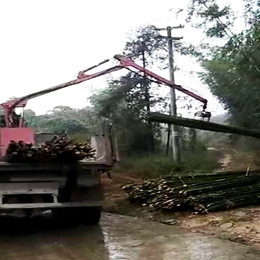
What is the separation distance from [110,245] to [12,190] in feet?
5.35

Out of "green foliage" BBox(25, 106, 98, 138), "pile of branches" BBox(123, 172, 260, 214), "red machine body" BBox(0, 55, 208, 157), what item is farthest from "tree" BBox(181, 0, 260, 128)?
"green foliage" BBox(25, 106, 98, 138)

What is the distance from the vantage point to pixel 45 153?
21.8 feet

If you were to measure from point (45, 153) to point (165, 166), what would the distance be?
258 inches

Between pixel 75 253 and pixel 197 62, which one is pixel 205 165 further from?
pixel 75 253

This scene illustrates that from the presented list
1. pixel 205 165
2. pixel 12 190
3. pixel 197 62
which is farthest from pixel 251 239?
pixel 197 62

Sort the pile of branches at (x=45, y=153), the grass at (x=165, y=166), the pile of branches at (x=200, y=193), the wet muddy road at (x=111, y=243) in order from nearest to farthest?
the wet muddy road at (x=111, y=243)
the pile of branches at (x=45, y=153)
the pile of branches at (x=200, y=193)
the grass at (x=165, y=166)

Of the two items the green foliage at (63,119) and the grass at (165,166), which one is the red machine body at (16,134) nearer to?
the green foliage at (63,119)

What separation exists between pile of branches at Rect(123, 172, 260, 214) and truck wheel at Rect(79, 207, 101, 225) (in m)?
1.27

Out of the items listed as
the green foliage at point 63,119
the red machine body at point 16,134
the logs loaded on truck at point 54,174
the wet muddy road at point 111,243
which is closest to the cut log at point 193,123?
the logs loaded on truck at point 54,174

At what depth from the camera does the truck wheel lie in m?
7.59

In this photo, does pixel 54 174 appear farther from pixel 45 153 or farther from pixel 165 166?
pixel 165 166

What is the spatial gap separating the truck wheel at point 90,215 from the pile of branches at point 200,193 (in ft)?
4.16

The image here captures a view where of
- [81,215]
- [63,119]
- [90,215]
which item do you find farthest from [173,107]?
[90,215]

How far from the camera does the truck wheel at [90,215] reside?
7591 millimetres
